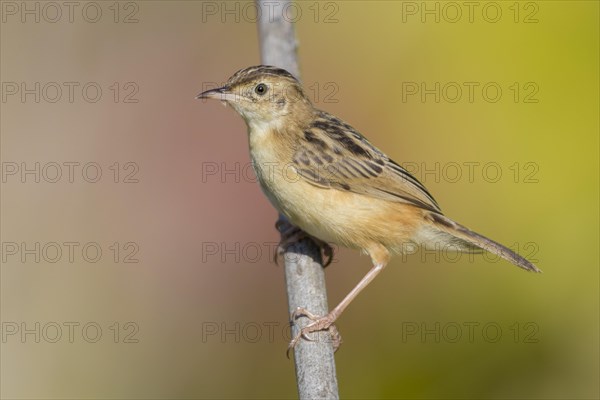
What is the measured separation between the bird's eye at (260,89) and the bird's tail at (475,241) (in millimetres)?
1292

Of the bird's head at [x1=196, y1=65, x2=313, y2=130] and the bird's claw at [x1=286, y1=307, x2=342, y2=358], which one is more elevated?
the bird's head at [x1=196, y1=65, x2=313, y2=130]

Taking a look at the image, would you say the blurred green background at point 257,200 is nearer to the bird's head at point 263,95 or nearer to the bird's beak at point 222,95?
the bird's head at point 263,95

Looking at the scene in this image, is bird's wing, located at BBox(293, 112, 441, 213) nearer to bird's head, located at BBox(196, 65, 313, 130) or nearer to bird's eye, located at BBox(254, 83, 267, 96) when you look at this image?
bird's head, located at BBox(196, 65, 313, 130)

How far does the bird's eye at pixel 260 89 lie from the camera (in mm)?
4738

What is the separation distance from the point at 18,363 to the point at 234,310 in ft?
5.79

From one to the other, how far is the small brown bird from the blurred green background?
0.68 meters

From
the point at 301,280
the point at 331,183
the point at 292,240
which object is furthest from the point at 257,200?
the point at 301,280

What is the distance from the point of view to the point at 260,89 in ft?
15.6

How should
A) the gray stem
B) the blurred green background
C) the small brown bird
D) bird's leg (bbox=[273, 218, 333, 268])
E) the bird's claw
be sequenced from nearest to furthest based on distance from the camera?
1. the gray stem
2. the bird's claw
3. the small brown bird
4. bird's leg (bbox=[273, 218, 333, 268])
5. the blurred green background

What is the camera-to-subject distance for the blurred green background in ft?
16.7

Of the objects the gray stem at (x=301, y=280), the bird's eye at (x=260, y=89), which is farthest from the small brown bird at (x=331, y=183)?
the gray stem at (x=301, y=280)

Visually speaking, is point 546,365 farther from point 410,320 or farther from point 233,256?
point 233,256

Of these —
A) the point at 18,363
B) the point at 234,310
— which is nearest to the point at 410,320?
the point at 234,310

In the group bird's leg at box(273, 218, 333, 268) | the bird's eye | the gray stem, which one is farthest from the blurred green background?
the bird's eye
